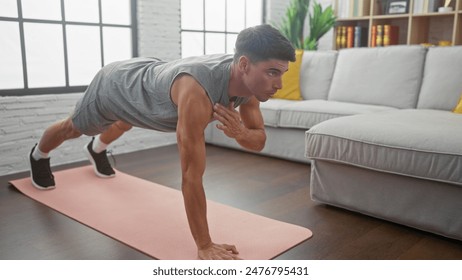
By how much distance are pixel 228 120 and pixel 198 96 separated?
0.16 meters

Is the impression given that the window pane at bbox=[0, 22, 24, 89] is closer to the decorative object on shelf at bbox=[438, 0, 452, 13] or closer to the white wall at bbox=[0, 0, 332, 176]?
the white wall at bbox=[0, 0, 332, 176]

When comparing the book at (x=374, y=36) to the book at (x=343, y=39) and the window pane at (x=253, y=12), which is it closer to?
the book at (x=343, y=39)

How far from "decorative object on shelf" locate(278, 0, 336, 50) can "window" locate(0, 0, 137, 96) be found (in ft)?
5.58

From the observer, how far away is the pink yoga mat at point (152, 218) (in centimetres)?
177

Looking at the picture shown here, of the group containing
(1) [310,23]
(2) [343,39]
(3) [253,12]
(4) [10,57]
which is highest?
(3) [253,12]

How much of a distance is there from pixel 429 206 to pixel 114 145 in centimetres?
238

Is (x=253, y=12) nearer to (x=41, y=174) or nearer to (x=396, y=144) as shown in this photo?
(x=41, y=174)

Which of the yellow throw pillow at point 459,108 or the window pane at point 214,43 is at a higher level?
the window pane at point 214,43

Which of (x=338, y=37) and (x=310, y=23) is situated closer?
(x=310, y=23)

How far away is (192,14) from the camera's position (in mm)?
4172

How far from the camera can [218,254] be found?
1.60 m

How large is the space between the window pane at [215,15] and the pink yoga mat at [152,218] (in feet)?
7.25

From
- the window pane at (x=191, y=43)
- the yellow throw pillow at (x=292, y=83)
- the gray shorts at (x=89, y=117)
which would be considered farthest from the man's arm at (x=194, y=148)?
the window pane at (x=191, y=43)

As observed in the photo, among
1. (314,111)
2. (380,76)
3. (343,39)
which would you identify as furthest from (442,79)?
(343,39)
